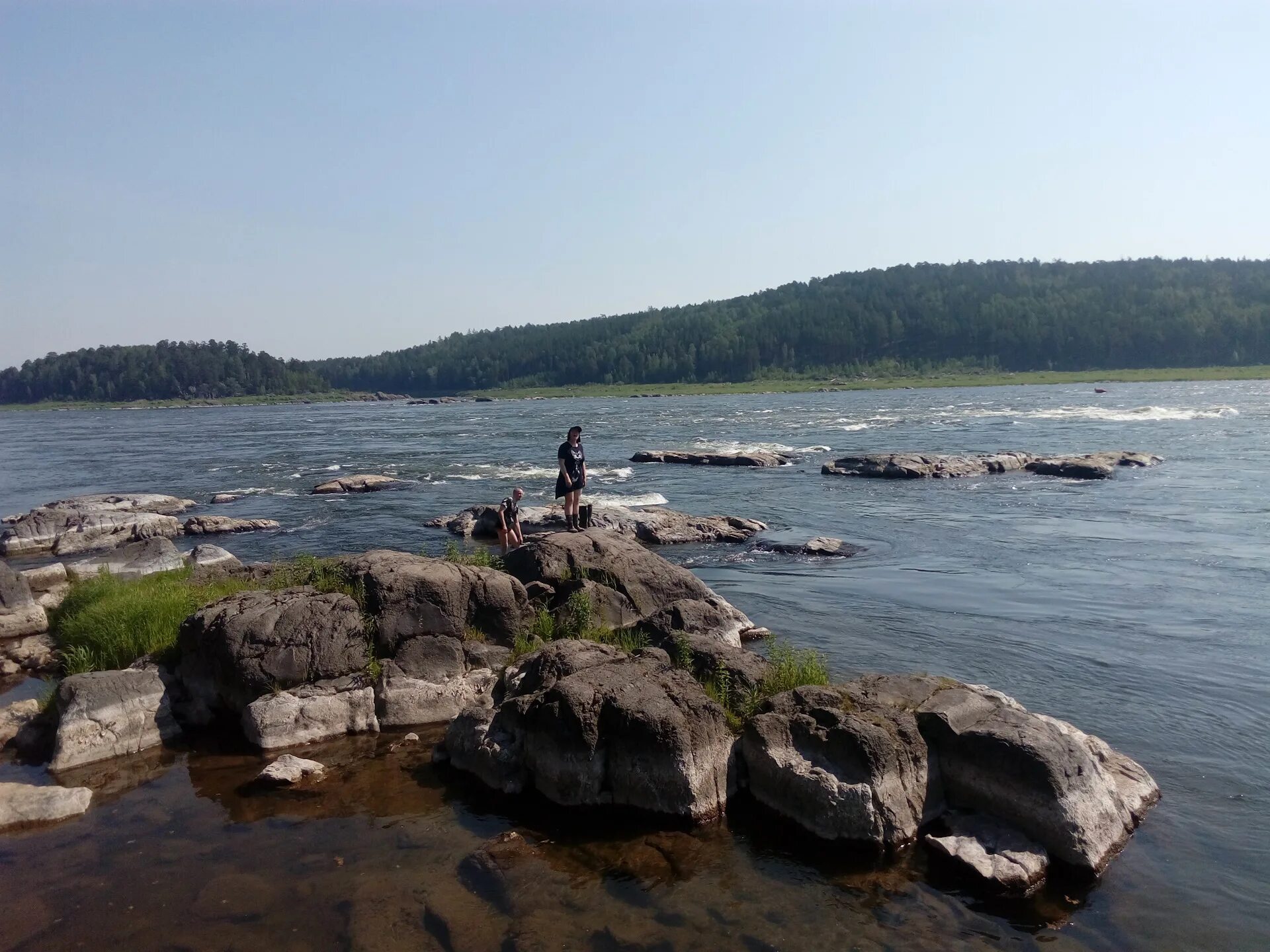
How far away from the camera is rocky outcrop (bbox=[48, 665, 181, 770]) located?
31.6 feet

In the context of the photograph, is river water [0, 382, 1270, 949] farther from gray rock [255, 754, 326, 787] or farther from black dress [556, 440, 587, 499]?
black dress [556, 440, 587, 499]

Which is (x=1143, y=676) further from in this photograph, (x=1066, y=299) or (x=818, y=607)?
(x=1066, y=299)

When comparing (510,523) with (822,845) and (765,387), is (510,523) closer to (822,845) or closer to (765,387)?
(822,845)

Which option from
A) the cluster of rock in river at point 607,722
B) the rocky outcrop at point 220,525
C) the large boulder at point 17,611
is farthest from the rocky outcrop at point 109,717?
the rocky outcrop at point 220,525

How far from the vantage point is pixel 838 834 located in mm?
7988

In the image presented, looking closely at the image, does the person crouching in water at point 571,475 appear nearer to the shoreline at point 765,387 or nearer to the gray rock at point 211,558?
the gray rock at point 211,558

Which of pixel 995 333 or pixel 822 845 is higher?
pixel 995 333

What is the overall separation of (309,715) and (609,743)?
3856mm

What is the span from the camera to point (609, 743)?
28.5ft


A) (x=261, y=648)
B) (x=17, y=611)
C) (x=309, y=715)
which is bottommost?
(x=309, y=715)

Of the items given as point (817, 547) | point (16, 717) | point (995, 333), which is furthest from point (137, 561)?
point (995, 333)

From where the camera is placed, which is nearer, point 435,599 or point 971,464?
point 435,599

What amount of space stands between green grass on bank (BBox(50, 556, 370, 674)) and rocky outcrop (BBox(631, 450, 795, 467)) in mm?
28587

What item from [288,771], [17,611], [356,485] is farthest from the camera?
[356,485]
